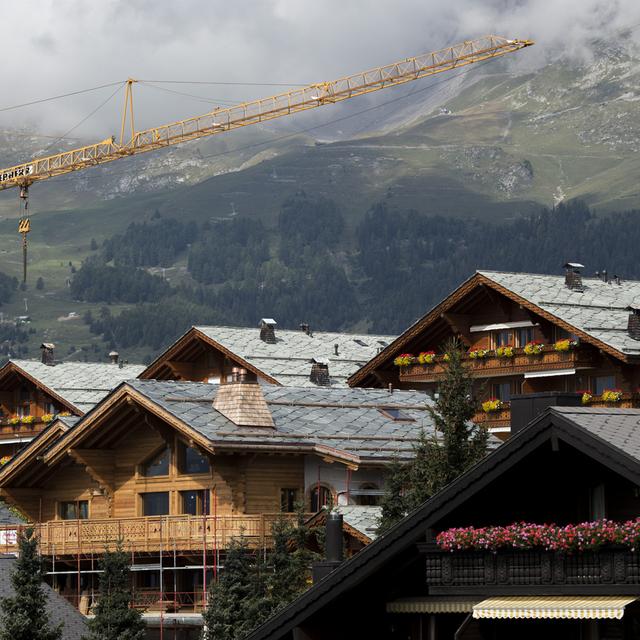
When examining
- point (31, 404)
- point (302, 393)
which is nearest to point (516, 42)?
point (31, 404)

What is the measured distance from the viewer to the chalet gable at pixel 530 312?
70938mm

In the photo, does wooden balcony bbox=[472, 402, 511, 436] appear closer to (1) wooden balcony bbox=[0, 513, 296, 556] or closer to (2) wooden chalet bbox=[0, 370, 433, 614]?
(2) wooden chalet bbox=[0, 370, 433, 614]

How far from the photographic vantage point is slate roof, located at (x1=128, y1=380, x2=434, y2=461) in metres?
53.2

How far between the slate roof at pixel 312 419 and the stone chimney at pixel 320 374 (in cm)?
2072

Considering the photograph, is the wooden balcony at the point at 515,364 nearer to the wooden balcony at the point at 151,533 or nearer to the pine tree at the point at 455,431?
the wooden balcony at the point at 151,533

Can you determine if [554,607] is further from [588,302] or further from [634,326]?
[588,302]

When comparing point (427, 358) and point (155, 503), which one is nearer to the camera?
point (155, 503)

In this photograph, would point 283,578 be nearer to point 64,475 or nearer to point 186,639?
point 186,639

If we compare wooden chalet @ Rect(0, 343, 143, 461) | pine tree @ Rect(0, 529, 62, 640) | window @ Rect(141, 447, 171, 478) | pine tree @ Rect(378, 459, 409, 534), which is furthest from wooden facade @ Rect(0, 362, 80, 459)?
pine tree @ Rect(378, 459, 409, 534)

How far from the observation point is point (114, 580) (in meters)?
45.8

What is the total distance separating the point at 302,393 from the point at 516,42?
11025 cm

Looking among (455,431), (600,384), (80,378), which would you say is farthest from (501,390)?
(455,431)

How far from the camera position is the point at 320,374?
82.3 metres

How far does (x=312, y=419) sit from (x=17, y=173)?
13007 centimetres
